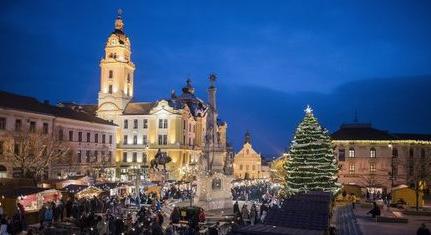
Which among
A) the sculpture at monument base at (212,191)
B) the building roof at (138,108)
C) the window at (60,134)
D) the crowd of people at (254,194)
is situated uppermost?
the building roof at (138,108)

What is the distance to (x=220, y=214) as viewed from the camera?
33219 mm

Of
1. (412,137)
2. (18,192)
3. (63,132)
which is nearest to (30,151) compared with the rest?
(63,132)

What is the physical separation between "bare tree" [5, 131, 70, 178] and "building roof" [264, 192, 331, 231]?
34.3 m

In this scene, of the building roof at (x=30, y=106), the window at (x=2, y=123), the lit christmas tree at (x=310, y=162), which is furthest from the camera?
the building roof at (x=30, y=106)

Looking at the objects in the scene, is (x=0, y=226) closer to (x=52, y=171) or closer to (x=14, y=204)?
(x=14, y=204)

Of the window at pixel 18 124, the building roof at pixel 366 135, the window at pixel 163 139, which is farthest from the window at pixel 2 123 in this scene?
the building roof at pixel 366 135

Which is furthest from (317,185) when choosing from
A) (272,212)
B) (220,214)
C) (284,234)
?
(284,234)

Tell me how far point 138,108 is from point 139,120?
111 inches

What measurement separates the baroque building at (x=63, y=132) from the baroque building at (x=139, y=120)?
31.3 feet

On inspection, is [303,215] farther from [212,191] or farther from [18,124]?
[18,124]

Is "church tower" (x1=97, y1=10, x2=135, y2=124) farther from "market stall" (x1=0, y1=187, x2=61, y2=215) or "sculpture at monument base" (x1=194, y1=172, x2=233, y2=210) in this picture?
"market stall" (x1=0, y1=187, x2=61, y2=215)

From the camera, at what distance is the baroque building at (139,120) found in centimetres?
7988

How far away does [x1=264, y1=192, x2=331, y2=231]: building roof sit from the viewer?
9.10 metres

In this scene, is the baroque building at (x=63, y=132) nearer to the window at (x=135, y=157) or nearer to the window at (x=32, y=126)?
the window at (x=32, y=126)
